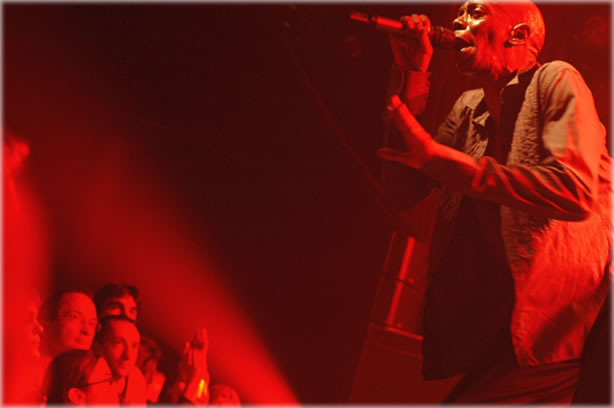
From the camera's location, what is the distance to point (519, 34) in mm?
1433

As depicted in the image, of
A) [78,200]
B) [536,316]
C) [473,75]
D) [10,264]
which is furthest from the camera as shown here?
[78,200]

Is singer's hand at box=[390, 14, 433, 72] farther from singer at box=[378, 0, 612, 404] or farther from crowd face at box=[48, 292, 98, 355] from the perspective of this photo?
crowd face at box=[48, 292, 98, 355]

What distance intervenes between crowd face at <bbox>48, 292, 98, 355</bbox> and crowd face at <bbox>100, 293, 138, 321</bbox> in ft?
0.40

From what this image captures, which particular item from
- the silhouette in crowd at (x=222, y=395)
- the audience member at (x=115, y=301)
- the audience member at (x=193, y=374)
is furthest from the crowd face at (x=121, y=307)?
the silhouette in crowd at (x=222, y=395)

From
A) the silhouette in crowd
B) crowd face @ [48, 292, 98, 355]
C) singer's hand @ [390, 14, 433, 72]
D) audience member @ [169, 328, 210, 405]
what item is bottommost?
the silhouette in crowd

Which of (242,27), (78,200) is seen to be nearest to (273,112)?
(242,27)

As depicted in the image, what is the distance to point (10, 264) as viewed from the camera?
5.33ft

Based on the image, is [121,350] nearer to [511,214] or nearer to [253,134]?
[253,134]

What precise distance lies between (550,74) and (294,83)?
1047 millimetres

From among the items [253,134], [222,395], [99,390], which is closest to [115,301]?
[99,390]

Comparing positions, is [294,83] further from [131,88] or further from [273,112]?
[131,88]

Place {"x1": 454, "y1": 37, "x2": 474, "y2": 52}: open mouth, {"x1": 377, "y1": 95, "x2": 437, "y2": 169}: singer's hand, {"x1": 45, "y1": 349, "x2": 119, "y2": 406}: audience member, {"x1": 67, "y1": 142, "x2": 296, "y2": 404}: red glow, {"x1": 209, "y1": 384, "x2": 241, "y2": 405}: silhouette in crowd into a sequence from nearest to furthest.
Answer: {"x1": 377, "y1": 95, "x2": 437, "y2": 169}: singer's hand
{"x1": 454, "y1": 37, "x2": 474, "y2": 52}: open mouth
{"x1": 45, "y1": 349, "x2": 119, "y2": 406}: audience member
{"x1": 67, "y1": 142, "x2": 296, "y2": 404}: red glow
{"x1": 209, "y1": 384, "x2": 241, "y2": 405}: silhouette in crowd

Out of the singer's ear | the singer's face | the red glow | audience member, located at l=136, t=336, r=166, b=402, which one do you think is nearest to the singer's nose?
the singer's face

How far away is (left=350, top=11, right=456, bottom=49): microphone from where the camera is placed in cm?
130
